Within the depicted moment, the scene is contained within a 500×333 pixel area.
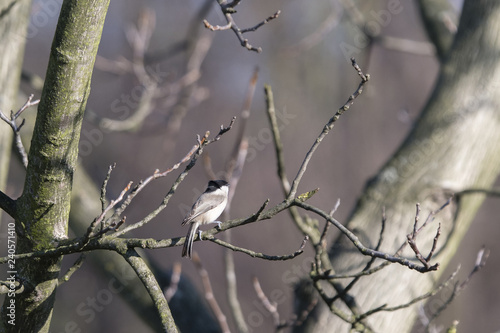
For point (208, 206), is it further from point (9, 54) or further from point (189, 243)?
point (9, 54)

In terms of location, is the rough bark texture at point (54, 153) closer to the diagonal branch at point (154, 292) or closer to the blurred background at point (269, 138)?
the diagonal branch at point (154, 292)

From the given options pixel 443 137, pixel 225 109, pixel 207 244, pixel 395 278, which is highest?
pixel 225 109

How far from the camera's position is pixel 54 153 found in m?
1.66

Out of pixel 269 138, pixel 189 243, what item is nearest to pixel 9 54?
pixel 189 243

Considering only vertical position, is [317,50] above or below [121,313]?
above

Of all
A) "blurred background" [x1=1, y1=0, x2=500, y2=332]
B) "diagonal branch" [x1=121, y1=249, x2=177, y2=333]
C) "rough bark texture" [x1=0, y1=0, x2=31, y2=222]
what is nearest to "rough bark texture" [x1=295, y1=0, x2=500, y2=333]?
"diagonal branch" [x1=121, y1=249, x2=177, y2=333]

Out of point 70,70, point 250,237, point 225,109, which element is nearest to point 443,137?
point 70,70

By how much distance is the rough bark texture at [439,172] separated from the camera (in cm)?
276

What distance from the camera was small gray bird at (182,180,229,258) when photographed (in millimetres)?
2350

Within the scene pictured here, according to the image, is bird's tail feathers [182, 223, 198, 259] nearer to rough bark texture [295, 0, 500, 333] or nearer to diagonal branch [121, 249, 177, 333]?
diagonal branch [121, 249, 177, 333]

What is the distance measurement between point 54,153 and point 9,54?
4.80 ft

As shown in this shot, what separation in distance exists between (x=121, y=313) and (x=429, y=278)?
11227 millimetres

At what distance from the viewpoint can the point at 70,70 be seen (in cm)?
162

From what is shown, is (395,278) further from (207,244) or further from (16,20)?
(207,244)
